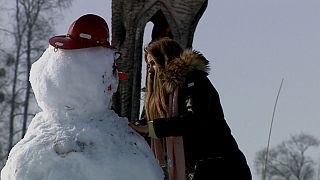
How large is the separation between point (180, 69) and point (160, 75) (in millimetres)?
111

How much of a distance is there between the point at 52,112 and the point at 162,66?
34.4 inches

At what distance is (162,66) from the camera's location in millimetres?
4574

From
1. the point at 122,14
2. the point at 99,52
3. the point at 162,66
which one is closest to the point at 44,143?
the point at 99,52

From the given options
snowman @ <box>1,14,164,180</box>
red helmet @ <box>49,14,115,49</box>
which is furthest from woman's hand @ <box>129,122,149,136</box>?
red helmet @ <box>49,14,115,49</box>

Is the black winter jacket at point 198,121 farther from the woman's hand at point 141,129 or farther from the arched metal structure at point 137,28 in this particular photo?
the arched metal structure at point 137,28

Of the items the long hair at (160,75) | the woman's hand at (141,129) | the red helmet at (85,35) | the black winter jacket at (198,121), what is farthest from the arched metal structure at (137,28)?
the red helmet at (85,35)

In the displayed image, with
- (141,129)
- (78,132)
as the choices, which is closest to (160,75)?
(141,129)

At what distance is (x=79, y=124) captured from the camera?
3.82m

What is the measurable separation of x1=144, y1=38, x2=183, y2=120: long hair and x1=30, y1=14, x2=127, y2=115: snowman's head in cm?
64

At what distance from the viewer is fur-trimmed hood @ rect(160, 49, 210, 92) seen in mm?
4492

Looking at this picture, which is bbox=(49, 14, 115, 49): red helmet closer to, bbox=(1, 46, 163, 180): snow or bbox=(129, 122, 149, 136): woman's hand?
bbox=(1, 46, 163, 180): snow

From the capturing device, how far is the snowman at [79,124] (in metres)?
3.70

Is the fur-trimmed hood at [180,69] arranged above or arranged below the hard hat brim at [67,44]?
below

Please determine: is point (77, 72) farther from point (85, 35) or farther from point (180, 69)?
point (180, 69)
